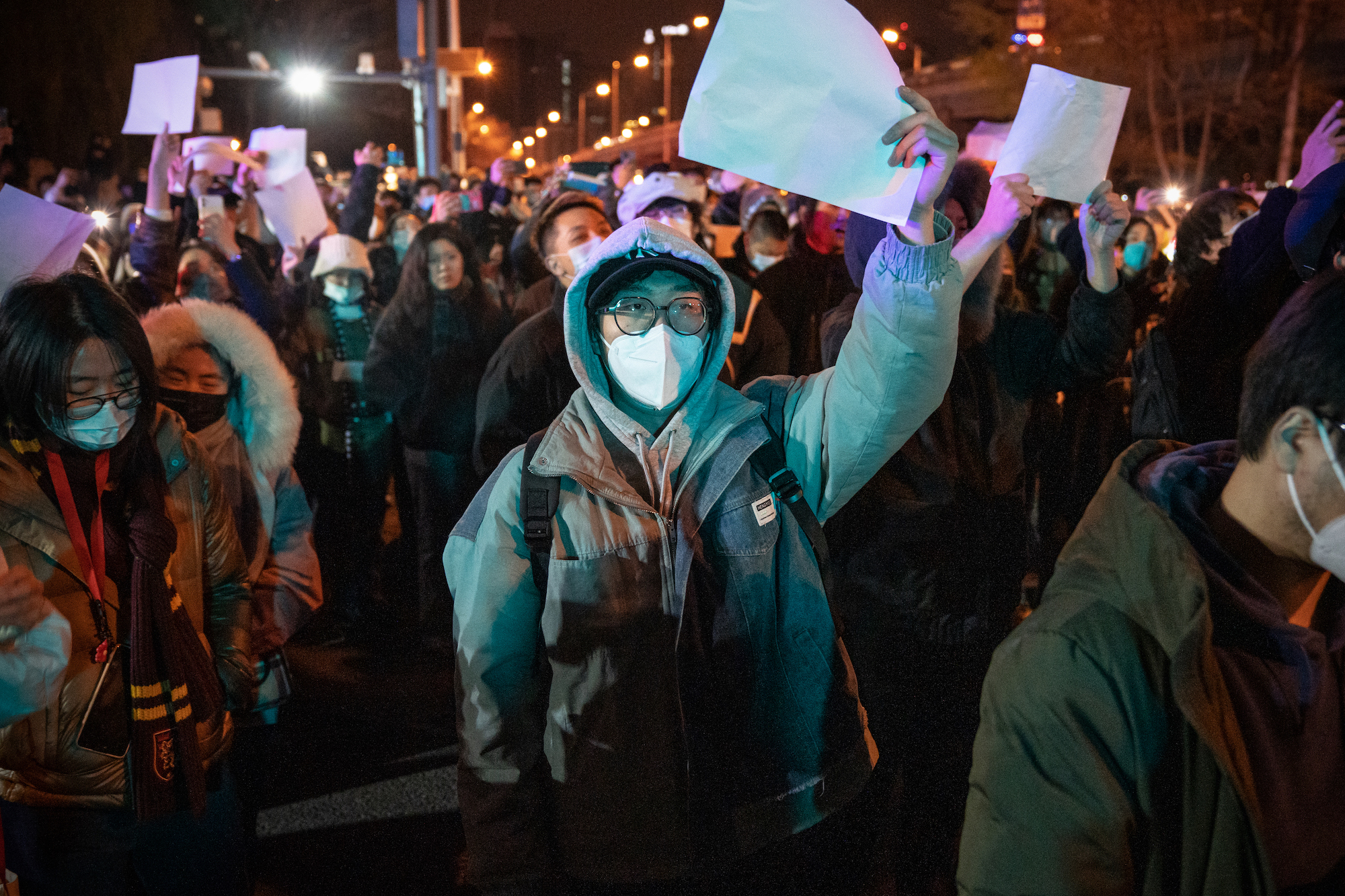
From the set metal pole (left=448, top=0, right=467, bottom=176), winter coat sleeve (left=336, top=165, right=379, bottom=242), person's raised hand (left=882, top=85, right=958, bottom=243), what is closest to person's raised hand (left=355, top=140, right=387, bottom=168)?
winter coat sleeve (left=336, top=165, right=379, bottom=242)

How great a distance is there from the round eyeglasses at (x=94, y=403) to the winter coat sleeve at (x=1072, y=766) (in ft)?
7.24

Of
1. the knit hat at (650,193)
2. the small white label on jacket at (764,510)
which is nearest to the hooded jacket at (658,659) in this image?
the small white label on jacket at (764,510)

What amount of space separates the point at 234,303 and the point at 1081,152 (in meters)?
4.41

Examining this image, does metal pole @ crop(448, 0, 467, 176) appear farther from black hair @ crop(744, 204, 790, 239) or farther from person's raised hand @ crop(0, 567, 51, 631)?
person's raised hand @ crop(0, 567, 51, 631)

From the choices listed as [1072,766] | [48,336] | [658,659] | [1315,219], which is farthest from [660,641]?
[1315,219]

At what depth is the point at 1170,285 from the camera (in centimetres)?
760

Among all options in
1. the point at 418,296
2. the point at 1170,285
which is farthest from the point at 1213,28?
the point at 418,296

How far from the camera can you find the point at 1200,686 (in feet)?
4.83

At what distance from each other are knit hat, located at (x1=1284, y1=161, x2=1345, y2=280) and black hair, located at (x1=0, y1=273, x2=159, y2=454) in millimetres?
3532

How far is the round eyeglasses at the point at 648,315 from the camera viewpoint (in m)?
2.38

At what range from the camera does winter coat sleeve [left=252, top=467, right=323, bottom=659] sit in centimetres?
328

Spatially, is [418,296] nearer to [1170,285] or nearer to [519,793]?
[519,793]

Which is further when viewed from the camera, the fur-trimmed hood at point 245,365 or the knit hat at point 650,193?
the knit hat at point 650,193

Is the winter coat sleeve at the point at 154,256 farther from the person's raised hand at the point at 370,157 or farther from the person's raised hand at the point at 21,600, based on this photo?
the person's raised hand at the point at 370,157
